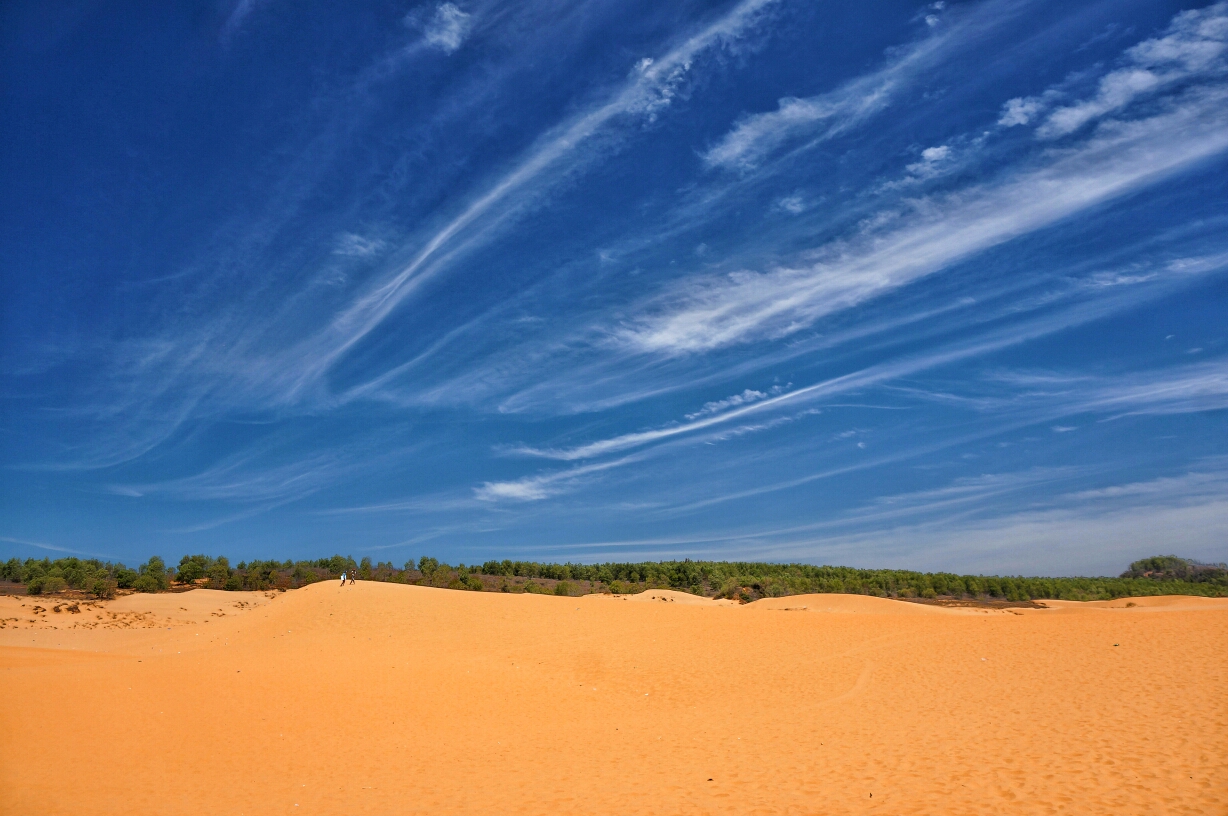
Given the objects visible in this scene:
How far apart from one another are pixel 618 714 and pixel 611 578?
58181 mm

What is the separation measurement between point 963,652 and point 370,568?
48.9 meters

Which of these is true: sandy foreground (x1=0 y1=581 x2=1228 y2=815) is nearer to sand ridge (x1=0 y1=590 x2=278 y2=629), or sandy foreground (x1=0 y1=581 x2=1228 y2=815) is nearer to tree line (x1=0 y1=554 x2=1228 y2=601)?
sand ridge (x1=0 y1=590 x2=278 y2=629)

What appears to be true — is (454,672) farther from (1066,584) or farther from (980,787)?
(1066,584)

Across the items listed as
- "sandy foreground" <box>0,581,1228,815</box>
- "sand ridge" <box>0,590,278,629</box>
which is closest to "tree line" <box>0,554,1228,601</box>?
"sand ridge" <box>0,590,278,629</box>

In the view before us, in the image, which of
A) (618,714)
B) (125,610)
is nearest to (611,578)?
(125,610)

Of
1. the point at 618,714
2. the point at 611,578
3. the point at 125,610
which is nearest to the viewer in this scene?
the point at 618,714

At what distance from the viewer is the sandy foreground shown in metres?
11.4

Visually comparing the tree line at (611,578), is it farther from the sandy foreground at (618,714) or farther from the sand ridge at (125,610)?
the sandy foreground at (618,714)

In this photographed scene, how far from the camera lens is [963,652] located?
2284 centimetres

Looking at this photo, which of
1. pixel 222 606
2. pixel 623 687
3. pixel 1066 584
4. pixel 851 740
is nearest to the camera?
pixel 851 740

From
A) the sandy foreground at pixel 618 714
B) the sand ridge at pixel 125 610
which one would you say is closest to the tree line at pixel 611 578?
the sand ridge at pixel 125 610

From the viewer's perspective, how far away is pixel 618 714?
59.7 ft

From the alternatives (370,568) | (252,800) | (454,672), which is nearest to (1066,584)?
(370,568)

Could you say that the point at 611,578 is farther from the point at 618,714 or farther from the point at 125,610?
the point at 618,714
